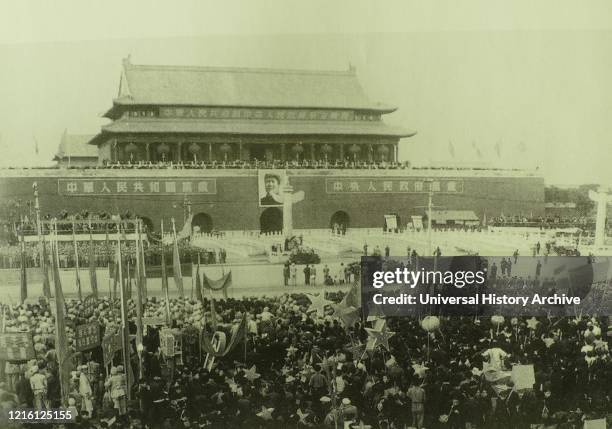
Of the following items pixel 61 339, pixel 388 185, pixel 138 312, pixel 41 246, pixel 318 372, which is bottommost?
pixel 318 372

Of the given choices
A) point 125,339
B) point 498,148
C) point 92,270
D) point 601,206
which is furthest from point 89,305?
point 601,206

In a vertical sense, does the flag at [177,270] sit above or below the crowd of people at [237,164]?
below

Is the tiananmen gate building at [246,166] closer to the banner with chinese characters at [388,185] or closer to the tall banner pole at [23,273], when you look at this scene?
the banner with chinese characters at [388,185]

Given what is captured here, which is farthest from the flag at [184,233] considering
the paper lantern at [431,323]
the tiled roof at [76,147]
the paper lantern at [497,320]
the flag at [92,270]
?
the paper lantern at [497,320]

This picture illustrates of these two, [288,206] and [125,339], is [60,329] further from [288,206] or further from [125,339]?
[288,206]

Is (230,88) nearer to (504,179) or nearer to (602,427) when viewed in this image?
(504,179)

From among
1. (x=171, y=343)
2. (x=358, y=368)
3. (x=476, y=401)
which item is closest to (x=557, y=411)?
(x=476, y=401)

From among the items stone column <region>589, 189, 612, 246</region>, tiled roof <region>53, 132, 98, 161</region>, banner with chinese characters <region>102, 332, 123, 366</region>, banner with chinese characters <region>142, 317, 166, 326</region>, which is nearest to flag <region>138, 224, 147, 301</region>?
banner with chinese characters <region>142, 317, 166, 326</region>
